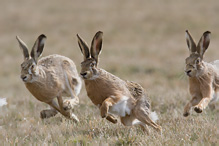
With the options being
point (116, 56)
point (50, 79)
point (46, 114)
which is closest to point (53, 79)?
point (50, 79)

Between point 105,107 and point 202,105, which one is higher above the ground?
point 202,105

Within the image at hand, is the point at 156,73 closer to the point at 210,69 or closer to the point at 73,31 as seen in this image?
the point at 210,69

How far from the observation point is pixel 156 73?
54.7ft

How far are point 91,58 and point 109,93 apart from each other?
1.97 feet

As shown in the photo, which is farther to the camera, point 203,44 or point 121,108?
point 203,44

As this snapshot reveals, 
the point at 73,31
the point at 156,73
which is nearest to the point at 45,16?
the point at 73,31

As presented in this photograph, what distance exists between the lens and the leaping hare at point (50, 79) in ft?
24.0

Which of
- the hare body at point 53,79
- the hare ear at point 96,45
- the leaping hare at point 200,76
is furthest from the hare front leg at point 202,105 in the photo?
the hare body at point 53,79

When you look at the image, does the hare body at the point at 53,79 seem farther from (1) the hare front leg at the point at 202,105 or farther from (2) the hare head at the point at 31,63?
(1) the hare front leg at the point at 202,105

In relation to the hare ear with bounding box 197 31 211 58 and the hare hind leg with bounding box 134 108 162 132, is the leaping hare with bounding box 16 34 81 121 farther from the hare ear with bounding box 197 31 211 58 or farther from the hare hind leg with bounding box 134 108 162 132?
the hare ear with bounding box 197 31 211 58

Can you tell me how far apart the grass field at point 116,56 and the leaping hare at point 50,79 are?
34 centimetres

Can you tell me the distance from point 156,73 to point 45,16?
49.1ft

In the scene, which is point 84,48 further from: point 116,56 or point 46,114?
point 116,56

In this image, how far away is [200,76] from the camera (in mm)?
7090
